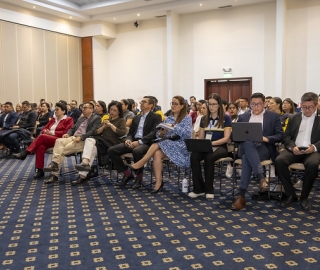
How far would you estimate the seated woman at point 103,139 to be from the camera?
509cm

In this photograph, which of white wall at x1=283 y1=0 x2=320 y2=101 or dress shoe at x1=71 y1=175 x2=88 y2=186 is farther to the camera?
white wall at x1=283 y1=0 x2=320 y2=101

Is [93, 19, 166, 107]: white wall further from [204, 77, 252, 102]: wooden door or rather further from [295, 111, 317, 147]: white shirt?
[295, 111, 317, 147]: white shirt

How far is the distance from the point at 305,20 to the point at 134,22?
673cm

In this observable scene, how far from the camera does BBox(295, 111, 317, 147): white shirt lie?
398cm

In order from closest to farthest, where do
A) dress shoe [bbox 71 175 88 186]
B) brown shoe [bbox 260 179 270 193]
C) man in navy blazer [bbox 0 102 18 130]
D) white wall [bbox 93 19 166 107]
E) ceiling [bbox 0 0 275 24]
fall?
brown shoe [bbox 260 179 270 193] → dress shoe [bbox 71 175 88 186] → man in navy blazer [bbox 0 102 18 130] → ceiling [bbox 0 0 275 24] → white wall [bbox 93 19 166 107]

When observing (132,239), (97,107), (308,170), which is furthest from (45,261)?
(97,107)

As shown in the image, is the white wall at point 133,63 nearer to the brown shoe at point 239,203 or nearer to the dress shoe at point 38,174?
the dress shoe at point 38,174

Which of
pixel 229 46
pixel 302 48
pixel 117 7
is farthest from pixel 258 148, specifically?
pixel 117 7

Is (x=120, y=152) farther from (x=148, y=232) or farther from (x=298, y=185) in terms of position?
(x=298, y=185)

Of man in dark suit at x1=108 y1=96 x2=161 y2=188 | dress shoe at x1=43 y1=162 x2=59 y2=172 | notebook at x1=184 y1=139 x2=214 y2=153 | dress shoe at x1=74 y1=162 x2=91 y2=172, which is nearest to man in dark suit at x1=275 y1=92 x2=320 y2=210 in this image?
notebook at x1=184 y1=139 x2=214 y2=153

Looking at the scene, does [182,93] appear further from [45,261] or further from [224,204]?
[45,261]

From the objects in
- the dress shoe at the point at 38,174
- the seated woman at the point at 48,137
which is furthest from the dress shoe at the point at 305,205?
the dress shoe at the point at 38,174

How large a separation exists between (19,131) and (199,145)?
17.7ft

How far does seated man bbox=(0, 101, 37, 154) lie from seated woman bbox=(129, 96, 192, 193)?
4.46 m
